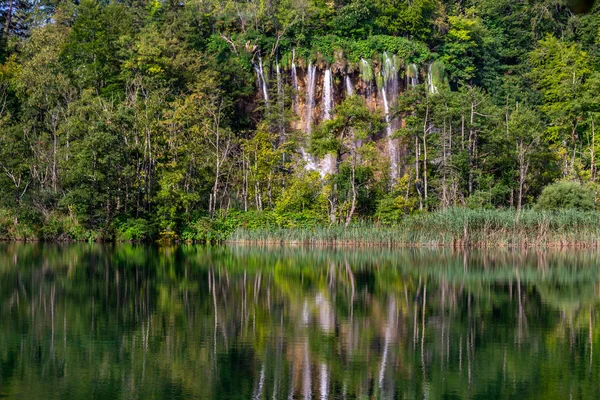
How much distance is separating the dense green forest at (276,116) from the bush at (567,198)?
89 millimetres

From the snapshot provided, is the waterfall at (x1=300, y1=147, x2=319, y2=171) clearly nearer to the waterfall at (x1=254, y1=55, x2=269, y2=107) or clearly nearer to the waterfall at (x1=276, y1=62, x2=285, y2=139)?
the waterfall at (x1=276, y1=62, x2=285, y2=139)

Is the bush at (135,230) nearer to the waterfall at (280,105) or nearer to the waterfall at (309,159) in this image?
the waterfall at (280,105)

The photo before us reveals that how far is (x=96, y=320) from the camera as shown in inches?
634

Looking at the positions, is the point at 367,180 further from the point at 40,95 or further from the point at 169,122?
the point at 40,95

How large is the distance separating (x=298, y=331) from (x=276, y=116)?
3234 cm

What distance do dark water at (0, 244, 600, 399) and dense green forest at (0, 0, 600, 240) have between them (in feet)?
44.0

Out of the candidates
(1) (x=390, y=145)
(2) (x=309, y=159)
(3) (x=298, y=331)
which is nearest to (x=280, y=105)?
(2) (x=309, y=159)

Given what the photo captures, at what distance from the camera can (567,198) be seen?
37.4m

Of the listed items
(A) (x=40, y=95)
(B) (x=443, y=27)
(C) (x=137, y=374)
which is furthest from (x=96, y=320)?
(B) (x=443, y=27)

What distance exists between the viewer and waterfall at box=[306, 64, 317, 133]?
50969mm

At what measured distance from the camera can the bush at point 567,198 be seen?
122ft

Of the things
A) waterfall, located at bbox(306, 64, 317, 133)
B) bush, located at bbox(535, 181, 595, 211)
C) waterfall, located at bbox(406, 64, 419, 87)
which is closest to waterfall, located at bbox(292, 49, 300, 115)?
waterfall, located at bbox(306, 64, 317, 133)

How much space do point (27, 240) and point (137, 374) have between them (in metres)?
32.1

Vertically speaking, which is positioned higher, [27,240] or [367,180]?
[367,180]
